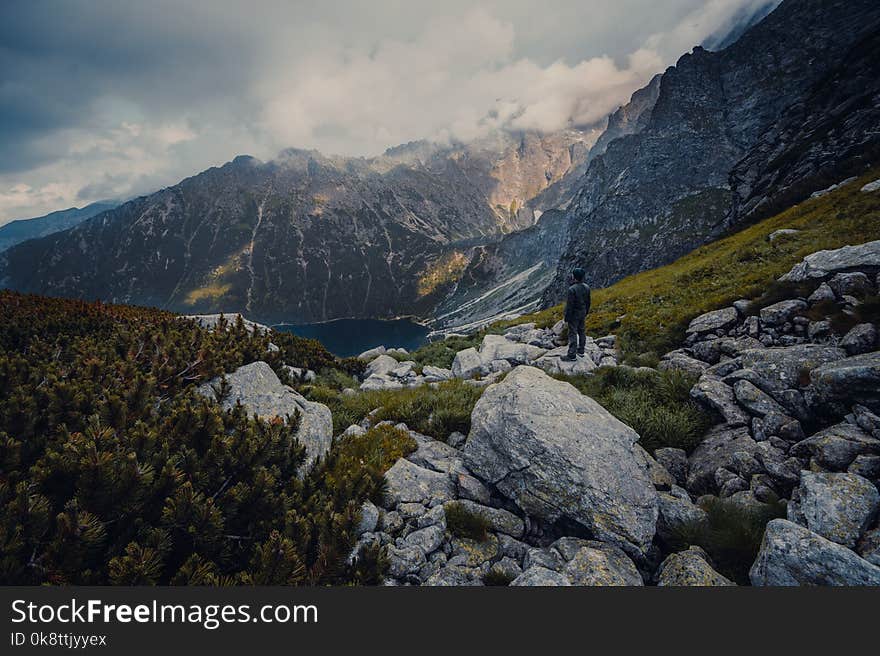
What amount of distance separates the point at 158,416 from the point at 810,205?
40313mm

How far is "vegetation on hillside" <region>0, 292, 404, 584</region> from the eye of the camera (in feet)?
10.3

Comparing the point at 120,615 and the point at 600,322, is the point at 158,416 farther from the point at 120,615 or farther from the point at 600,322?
the point at 600,322

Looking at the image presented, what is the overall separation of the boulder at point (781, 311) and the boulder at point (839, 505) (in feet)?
22.4

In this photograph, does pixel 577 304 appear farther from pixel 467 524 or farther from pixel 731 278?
pixel 731 278

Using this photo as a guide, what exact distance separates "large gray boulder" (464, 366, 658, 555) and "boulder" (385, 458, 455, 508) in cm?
61

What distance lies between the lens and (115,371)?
272 inches

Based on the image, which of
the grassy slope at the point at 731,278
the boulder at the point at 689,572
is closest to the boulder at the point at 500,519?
the boulder at the point at 689,572

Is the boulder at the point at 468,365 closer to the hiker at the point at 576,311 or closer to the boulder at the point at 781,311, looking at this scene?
the hiker at the point at 576,311

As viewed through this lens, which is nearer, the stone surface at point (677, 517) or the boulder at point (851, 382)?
A: the stone surface at point (677, 517)

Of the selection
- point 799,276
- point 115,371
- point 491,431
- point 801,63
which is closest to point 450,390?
point 491,431

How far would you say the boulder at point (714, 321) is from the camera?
10945 mm

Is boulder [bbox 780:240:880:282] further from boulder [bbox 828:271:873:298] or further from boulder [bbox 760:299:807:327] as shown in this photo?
boulder [bbox 760:299:807:327]

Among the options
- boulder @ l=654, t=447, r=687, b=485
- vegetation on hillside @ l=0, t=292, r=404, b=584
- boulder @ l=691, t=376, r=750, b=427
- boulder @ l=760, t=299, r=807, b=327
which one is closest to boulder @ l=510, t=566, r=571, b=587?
vegetation on hillside @ l=0, t=292, r=404, b=584

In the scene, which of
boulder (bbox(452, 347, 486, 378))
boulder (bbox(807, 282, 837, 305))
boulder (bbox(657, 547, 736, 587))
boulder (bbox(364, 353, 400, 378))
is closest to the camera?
boulder (bbox(657, 547, 736, 587))
